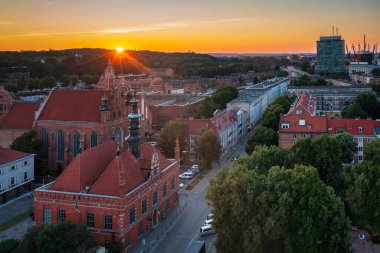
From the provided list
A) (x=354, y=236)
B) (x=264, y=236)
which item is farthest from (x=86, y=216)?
(x=354, y=236)

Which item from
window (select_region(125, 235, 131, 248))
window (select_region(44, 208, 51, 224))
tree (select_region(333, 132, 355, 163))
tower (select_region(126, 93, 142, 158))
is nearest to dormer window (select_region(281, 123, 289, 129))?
tree (select_region(333, 132, 355, 163))

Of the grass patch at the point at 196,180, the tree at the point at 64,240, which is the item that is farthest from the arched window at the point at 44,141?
the tree at the point at 64,240

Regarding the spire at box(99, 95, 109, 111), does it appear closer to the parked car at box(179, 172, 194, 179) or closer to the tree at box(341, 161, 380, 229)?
the parked car at box(179, 172, 194, 179)

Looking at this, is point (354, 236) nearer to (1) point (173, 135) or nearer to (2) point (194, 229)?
(2) point (194, 229)

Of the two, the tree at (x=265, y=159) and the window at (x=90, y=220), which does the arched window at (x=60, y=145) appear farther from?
the tree at (x=265, y=159)

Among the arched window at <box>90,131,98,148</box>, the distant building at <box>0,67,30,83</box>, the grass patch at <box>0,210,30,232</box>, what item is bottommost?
the grass patch at <box>0,210,30,232</box>
